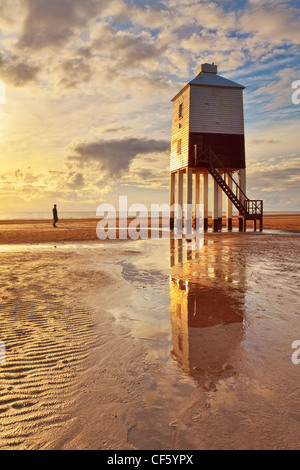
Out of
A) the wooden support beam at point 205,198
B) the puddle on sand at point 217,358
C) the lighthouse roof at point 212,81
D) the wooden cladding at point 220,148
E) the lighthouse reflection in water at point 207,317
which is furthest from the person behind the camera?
the wooden support beam at point 205,198

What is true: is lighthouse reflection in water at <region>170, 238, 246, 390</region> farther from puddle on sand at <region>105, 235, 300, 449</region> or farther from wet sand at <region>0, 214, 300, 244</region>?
wet sand at <region>0, 214, 300, 244</region>

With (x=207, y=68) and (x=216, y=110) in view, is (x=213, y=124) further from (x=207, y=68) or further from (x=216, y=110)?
(x=207, y=68)

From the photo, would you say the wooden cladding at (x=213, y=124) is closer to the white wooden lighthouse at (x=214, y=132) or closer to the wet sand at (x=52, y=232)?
the white wooden lighthouse at (x=214, y=132)

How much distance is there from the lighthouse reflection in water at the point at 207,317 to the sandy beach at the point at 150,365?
3 cm

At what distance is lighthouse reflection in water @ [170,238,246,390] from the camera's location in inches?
164

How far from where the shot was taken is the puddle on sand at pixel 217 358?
2857mm

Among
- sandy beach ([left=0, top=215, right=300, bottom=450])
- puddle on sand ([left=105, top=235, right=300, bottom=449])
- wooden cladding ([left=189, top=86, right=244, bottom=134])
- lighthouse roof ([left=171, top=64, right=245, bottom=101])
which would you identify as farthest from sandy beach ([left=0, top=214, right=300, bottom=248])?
puddle on sand ([left=105, top=235, right=300, bottom=449])

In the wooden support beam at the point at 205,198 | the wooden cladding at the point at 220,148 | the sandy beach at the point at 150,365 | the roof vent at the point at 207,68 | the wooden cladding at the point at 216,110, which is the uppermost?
the roof vent at the point at 207,68

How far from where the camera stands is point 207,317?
6.10 m

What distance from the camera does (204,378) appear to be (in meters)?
3.80

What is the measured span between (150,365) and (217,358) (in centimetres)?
100

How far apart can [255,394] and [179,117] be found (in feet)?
84.6

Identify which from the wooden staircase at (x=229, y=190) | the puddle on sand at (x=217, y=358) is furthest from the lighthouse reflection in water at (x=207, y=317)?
the wooden staircase at (x=229, y=190)
